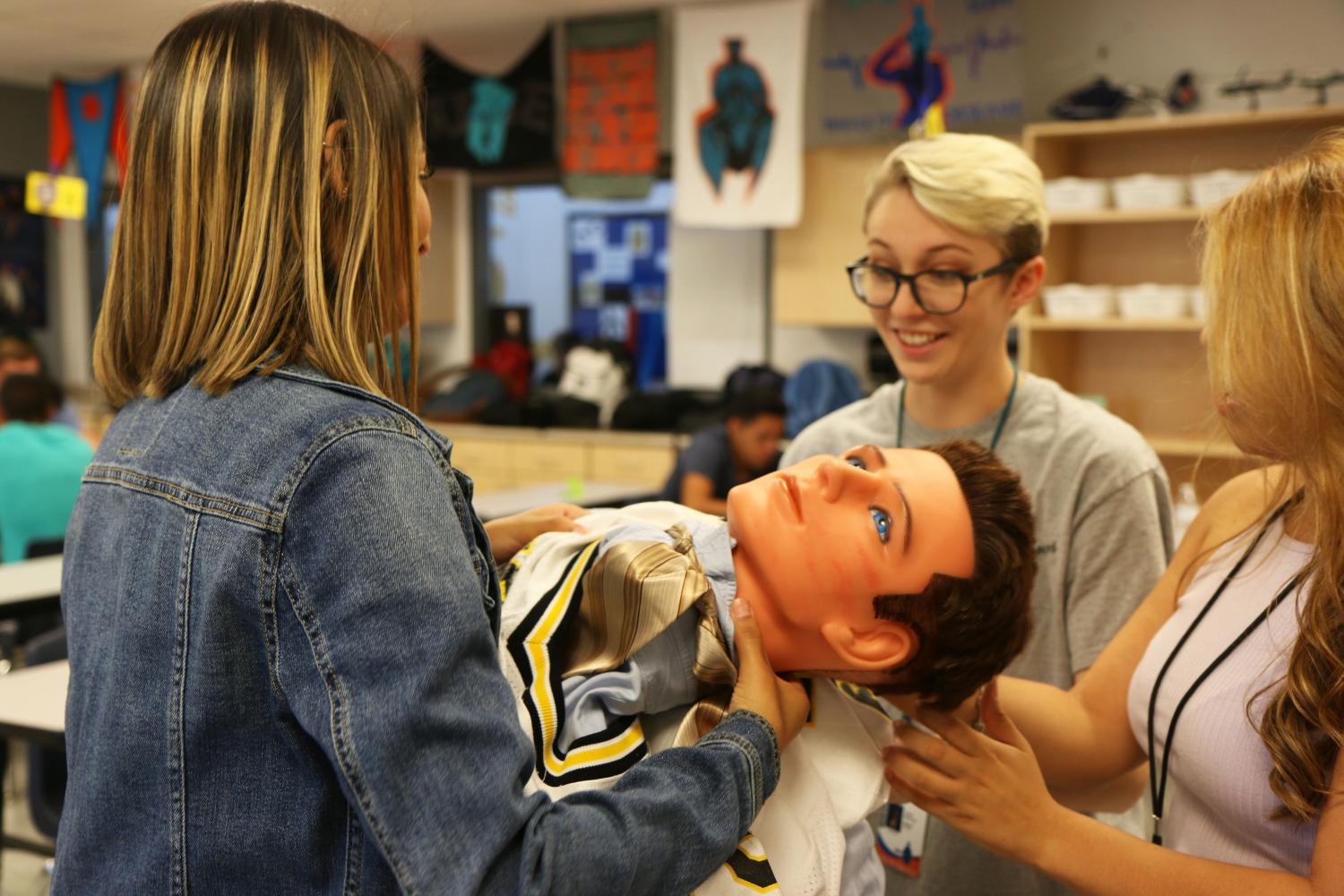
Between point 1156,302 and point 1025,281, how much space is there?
11.6 feet

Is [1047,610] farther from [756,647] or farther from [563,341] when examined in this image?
[563,341]

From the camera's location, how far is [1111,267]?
5.50m

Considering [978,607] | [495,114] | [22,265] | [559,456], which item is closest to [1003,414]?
[978,607]

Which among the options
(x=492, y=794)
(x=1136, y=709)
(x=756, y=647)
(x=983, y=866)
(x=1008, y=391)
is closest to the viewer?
(x=492, y=794)

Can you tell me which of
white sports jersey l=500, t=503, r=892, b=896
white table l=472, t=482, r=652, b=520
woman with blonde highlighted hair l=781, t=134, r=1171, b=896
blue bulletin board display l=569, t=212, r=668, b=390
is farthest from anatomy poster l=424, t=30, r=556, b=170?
white sports jersey l=500, t=503, r=892, b=896

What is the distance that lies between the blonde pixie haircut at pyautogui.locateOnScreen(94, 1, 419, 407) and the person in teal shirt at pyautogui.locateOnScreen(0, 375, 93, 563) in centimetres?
351

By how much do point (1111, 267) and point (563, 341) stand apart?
126 inches

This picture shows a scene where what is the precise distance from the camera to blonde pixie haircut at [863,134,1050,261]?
164cm

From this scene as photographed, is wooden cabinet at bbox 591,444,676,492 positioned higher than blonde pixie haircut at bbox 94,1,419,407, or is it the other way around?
blonde pixie haircut at bbox 94,1,419,407

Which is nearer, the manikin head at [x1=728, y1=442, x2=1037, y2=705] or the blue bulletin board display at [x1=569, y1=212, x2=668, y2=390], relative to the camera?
the manikin head at [x1=728, y1=442, x2=1037, y2=705]

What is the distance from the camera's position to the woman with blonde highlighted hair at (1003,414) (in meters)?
1.61

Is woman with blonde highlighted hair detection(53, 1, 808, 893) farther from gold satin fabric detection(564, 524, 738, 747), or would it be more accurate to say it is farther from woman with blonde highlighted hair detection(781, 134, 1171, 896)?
woman with blonde highlighted hair detection(781, 134, 1171, 896)

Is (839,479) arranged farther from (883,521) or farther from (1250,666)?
(1250,666)

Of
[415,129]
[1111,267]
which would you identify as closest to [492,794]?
[415,129]
